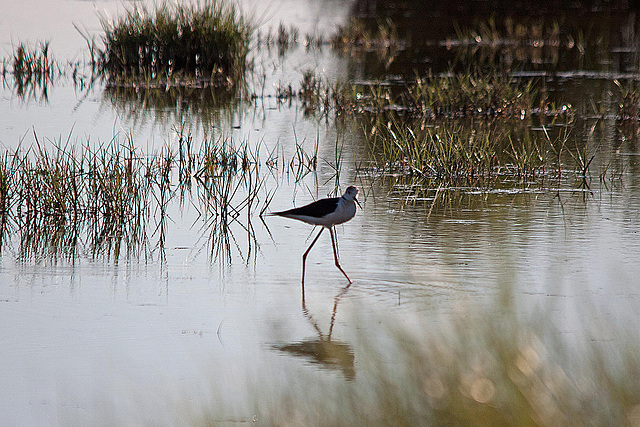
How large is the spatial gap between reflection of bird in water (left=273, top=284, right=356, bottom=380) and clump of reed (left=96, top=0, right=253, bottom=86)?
12106 mm

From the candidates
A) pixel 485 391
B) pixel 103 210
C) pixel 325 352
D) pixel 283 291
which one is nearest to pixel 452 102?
pixel 103 210

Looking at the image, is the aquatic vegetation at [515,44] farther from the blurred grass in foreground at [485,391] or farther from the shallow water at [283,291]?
the blurred grass in foreground at [485,391]

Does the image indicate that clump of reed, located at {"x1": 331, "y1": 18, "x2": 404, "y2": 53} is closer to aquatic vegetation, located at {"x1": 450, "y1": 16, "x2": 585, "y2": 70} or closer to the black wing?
aquatic vegetation, located at {"x1": 450, "y1": 16, "x2": 585, "y2": 70}

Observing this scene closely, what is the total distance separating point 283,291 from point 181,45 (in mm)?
11777

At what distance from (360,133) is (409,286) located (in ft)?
21.5

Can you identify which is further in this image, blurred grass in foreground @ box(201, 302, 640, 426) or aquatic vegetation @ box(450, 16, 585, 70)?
aquatic vegetation @ box(450, 16, 585, 70)

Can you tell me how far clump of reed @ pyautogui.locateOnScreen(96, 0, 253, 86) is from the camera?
674 inches

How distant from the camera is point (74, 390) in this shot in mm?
4613

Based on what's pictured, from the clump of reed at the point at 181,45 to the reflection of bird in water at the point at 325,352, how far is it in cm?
1211

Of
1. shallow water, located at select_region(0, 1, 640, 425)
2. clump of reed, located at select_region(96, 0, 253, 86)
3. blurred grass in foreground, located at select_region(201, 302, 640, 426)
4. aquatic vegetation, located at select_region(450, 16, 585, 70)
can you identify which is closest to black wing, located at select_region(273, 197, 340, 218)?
shallow water, located at select_region(0, 1, 640, 425)

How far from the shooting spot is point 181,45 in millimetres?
17250

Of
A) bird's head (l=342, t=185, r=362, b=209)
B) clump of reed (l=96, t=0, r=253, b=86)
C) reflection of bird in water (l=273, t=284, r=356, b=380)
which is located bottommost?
reflection of bird in water (l=273, t=284, r=356, b=380)

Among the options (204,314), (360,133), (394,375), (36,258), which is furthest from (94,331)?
(360,133)

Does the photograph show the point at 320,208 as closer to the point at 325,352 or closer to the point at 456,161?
the point at 325,352
